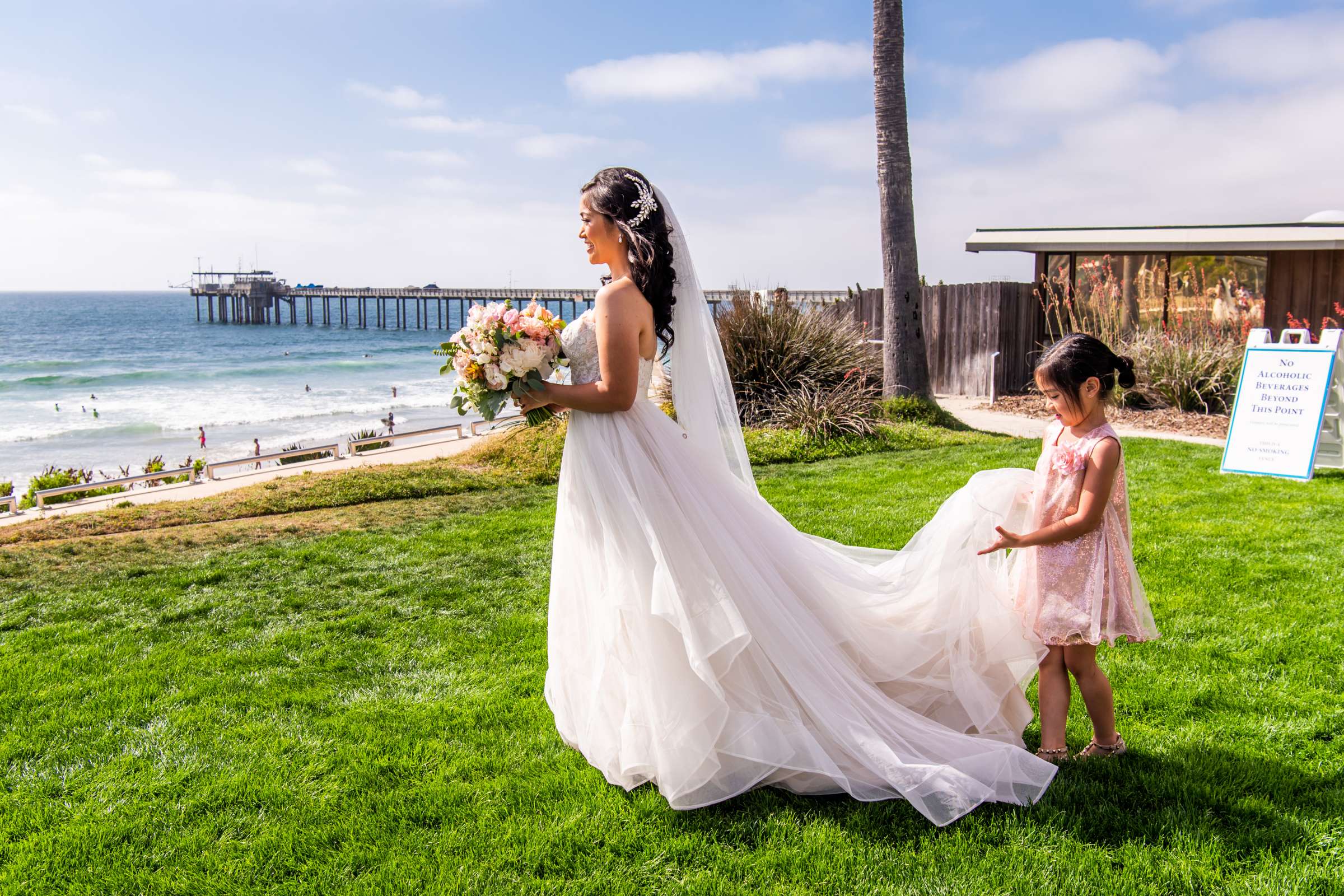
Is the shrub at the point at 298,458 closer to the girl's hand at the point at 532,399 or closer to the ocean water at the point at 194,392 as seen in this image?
the ocean water at the point at 194,392

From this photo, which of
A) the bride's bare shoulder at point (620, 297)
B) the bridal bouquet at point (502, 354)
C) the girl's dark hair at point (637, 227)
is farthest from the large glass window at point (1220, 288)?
the bridal bouquet at point (502, 354)

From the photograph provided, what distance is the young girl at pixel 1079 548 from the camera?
3.12 meters

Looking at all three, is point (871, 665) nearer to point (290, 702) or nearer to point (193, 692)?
point (290, 702)

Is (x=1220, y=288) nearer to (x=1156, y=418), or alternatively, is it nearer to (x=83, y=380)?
(x=1156, y=418)

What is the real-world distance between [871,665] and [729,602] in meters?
0.77

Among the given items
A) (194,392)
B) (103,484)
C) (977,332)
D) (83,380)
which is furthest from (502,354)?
(83,380)

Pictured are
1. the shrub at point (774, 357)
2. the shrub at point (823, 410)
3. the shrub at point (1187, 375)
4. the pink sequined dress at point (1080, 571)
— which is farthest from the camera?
the shrub at point (1187, 375)

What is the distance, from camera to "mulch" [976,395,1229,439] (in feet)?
38.2

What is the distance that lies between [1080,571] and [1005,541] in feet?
0.94

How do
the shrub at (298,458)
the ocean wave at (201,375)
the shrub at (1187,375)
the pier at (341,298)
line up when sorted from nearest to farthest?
1. the shrub at (1187,375)
2. the shrub at (298,458)
3. the ocean wave at (201,375)
4. the pier at (341,298)

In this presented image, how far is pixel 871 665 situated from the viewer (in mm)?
3518

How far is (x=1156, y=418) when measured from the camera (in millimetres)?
12547

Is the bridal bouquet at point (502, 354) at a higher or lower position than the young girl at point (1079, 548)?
higher

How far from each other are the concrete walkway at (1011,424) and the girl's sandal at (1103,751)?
24.9 feet
